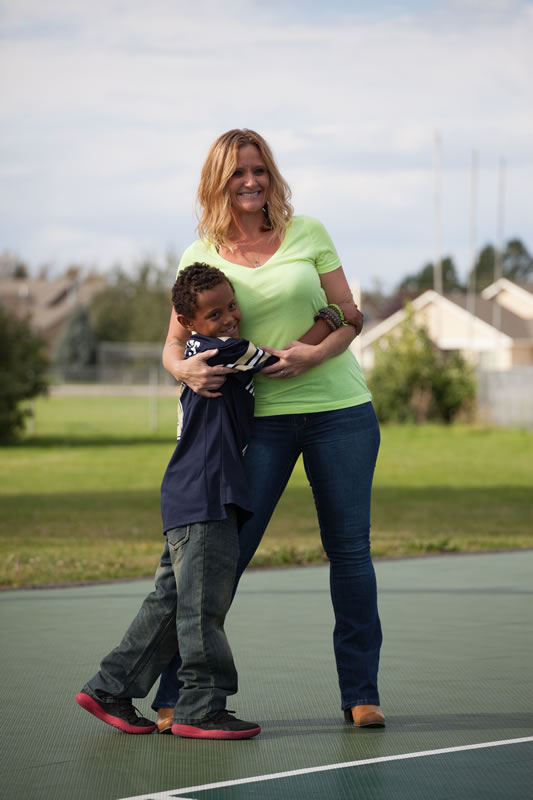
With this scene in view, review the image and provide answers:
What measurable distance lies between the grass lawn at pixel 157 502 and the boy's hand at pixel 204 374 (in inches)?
172

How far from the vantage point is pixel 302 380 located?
14.0ft

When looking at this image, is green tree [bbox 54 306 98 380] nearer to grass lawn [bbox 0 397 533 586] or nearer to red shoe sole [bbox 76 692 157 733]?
grass lawn [bbox 0 397 533 586]

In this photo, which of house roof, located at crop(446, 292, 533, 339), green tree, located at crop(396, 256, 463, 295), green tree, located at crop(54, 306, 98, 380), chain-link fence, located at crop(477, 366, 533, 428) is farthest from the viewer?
green tree, located at crop(396, 256, 463, 295)

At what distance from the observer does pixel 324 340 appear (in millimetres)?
4262

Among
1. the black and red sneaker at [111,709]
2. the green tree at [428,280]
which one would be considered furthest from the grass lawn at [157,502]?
the green tree at [428,280]

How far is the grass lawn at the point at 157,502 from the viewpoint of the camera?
9.65 meters

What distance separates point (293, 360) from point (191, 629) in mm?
905

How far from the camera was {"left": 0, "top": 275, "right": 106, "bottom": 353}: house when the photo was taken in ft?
316

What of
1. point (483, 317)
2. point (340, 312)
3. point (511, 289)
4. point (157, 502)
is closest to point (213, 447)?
point (340, 312)

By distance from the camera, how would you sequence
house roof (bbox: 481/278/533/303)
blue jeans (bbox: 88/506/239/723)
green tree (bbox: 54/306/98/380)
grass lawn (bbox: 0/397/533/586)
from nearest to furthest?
blue jeans (bbox: 88/506/239/723) → grass lawn (bbox: 0/397/533/586) → house roof (bbox: 481/278/533/303) → green tree (bbox: 54/306/98/380)

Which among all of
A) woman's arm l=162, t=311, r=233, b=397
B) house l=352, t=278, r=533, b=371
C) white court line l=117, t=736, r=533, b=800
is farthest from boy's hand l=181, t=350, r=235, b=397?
house l=352, t=278, r=533, b=371

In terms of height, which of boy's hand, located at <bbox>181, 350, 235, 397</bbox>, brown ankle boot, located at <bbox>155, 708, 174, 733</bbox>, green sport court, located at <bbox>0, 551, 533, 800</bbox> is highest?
boy's hand, located at <bbox>181, 350, 235, 397</bbox>

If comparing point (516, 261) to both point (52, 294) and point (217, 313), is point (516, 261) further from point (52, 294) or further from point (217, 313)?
point (217, 313)

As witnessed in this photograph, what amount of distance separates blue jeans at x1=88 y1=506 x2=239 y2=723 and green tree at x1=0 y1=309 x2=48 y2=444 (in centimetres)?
2162
